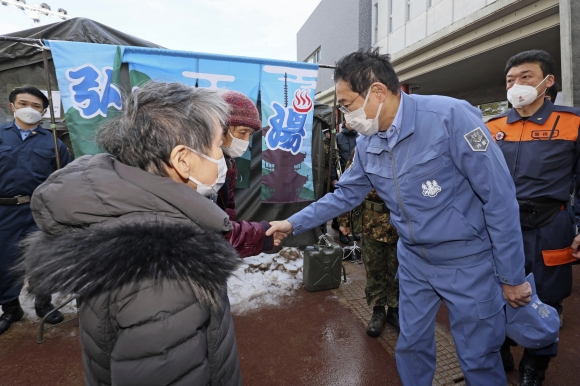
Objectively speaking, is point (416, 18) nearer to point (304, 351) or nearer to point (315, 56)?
point (315, 56)

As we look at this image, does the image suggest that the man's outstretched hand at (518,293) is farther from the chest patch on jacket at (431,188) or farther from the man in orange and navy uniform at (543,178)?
the man in orange and navy uniform at (543,178)

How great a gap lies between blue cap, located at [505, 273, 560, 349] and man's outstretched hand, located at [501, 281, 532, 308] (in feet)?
0.21

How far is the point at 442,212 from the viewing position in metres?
1.65

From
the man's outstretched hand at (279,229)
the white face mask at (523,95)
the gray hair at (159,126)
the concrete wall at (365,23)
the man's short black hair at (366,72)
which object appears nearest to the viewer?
the gray hair at (159,126)

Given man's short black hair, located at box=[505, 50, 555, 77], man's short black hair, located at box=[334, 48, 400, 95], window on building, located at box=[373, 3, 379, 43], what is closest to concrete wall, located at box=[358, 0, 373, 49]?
window on building, located at box=[373, 3, 379, 43]

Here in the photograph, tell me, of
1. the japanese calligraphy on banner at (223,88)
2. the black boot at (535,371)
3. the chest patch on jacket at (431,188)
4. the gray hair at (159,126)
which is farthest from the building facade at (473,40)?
the black boot at (535,371)

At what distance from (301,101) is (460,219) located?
10.7ft

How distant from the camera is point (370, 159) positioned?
197 cm

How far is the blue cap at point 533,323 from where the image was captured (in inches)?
64.3

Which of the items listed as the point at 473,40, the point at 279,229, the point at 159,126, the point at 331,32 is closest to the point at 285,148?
the point at 279,229

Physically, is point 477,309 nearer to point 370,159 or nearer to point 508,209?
point 508,209

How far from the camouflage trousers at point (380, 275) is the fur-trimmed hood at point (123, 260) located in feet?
8.03

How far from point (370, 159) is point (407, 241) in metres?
0.55

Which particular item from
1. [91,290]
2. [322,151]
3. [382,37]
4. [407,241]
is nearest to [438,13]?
[382,37]
